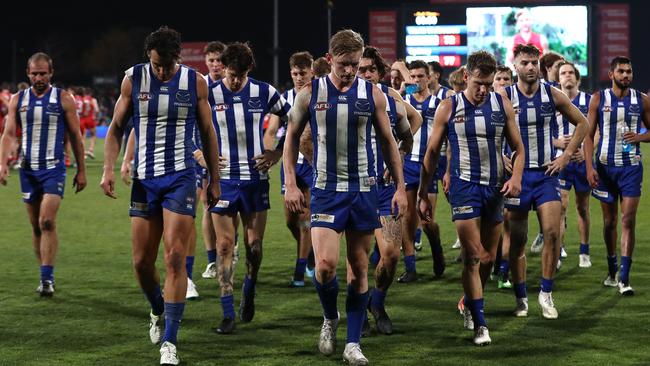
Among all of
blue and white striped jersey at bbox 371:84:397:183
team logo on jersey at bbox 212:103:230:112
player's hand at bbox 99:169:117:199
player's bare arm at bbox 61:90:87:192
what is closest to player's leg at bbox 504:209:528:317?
blue and white striped jersey at bbox 371:84:397:183

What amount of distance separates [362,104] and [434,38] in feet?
96.8

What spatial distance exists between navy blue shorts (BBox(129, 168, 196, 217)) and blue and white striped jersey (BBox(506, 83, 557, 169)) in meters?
2.64

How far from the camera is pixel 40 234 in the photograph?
31.7 feet

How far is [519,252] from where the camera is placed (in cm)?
822

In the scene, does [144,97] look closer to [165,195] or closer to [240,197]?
[165,195]

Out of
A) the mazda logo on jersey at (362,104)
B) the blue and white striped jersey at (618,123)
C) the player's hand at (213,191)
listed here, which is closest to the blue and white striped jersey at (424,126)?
the blue and white striped jersey at (618,123)

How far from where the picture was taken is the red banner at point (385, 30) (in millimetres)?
43719

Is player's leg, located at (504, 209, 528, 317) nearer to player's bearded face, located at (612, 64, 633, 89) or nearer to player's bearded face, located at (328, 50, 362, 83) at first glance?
player's bearded face, located at (612, 64, 633, 89)

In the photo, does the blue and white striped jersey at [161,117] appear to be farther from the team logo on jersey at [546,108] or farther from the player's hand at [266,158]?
the team logo on jersey at [546,108]

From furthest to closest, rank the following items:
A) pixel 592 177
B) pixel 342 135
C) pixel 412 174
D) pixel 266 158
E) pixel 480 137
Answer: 1. pixel 412 174
2. pixel 592 177
3. pixel 266 158
4. pixel 480 137
5. pixel 342 135

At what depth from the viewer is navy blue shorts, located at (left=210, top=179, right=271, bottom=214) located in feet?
26.2

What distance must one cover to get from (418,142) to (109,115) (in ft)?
146

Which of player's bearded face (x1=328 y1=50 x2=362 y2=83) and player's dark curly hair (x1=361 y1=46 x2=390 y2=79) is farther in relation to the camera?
player's dark curly hair (x1=361 y1=46 x2=390 y2=79)

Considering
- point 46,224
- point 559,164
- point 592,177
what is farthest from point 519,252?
point 46,224
